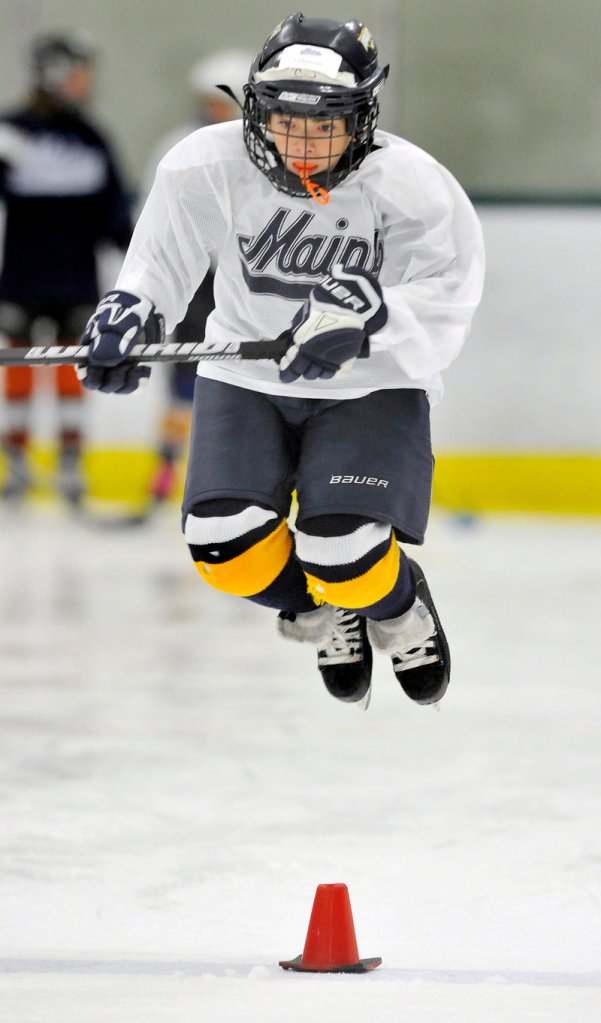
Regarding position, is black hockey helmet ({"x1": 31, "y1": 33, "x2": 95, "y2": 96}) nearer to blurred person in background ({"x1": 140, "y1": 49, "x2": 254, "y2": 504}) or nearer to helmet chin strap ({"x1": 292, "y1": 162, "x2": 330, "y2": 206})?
blurred person in background ({"x1": 140, "y1": 49, "x2": 254, "y2": 504})

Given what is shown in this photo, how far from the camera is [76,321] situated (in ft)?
20.9

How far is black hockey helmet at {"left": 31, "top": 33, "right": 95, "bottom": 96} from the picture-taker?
5.96 m

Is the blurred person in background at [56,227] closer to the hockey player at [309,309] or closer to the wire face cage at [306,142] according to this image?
the hockey player at [309,309]

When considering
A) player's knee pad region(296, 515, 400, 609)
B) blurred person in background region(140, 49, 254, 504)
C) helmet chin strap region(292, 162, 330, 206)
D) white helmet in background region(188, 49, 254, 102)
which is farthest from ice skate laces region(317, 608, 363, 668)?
white helmet in background region(188, 49, 254, 102)

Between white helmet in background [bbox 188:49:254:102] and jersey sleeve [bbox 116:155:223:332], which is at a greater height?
white helmet in background [bbox 188:49:254:102]

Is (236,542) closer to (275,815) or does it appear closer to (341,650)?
(341,650)

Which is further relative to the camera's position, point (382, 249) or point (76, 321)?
point (76, 321)

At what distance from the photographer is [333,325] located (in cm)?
245

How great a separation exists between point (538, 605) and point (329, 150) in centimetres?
305

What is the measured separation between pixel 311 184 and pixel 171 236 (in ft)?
0.95

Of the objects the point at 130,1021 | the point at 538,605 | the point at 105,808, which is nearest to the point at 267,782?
the point at 105,808

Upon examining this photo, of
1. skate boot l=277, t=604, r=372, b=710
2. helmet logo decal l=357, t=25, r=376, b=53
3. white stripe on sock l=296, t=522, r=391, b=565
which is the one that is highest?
helmet logo decal l=357, t=25, r=376, b=53

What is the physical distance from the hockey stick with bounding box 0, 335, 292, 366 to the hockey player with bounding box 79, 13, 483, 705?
24mm

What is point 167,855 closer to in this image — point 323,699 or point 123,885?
point 123,885
